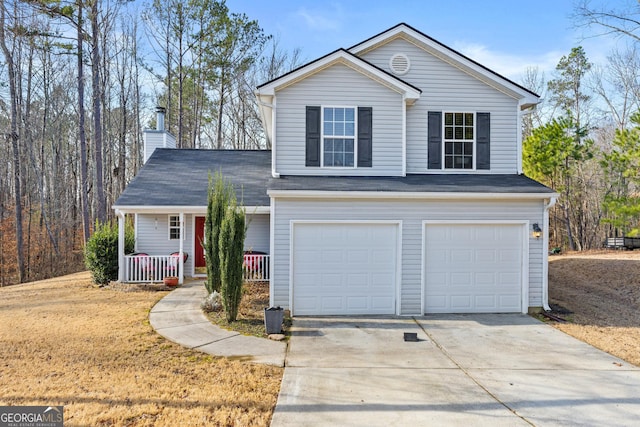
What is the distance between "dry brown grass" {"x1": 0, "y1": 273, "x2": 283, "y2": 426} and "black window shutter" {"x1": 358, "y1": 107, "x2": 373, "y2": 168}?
5500 millimetres

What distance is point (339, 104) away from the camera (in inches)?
358

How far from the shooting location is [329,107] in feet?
29.8

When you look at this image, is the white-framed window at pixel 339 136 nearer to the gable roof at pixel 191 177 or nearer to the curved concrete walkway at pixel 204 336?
the gable roof at pixel 191 177

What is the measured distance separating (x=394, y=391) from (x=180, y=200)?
29.4 feet

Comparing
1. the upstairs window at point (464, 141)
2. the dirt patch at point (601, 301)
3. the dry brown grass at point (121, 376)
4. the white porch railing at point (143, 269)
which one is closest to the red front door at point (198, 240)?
the white porch railing at point (143, 269)

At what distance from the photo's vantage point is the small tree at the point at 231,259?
7.56 m

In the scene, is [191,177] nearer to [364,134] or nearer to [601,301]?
[364,134]

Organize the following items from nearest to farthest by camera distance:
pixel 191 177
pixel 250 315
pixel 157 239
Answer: pixel 250 315 < pixel 157 239 < pixel 191 177

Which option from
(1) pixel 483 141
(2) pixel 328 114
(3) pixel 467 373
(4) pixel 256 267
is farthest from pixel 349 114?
(3) pixel 467 373

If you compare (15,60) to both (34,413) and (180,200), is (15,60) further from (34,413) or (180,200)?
(34,413)

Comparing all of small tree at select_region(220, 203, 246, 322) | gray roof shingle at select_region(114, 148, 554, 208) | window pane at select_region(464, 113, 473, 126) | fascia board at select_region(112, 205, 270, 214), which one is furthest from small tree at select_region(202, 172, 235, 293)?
window pane at select_region(464, 113, 473, 126)

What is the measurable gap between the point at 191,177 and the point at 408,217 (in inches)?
324

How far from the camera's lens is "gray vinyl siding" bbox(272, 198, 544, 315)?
8211mm

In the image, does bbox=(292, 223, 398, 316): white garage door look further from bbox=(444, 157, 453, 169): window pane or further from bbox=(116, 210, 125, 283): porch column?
bbox=(116, 210, 125, 283): porch column
